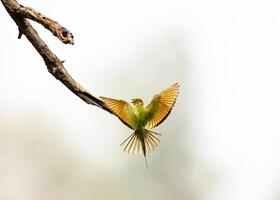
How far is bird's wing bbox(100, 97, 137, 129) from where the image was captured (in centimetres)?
157

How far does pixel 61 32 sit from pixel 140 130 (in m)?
0.19

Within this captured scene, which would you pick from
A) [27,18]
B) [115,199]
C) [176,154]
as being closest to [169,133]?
[176,154]

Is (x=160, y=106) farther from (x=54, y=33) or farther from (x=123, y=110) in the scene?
(x=54, y=33)

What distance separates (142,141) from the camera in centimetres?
160

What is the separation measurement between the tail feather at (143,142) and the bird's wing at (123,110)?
2 centimetres

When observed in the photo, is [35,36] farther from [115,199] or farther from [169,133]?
[169,133]

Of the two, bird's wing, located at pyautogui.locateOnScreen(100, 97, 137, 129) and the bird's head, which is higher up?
the bird's head

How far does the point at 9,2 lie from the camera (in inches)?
65.6

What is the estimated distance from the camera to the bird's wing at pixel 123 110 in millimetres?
1574

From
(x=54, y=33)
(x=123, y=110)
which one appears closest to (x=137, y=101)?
(x=123, y=110)

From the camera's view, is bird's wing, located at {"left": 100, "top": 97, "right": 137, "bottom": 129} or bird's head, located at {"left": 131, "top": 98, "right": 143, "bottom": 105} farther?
bird's head, located at {"left": 131, "top": 98, "right": 143, "bottom": 105}

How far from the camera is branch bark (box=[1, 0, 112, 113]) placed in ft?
5.27

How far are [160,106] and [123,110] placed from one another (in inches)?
2.3

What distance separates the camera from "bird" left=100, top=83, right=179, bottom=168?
1.58m
